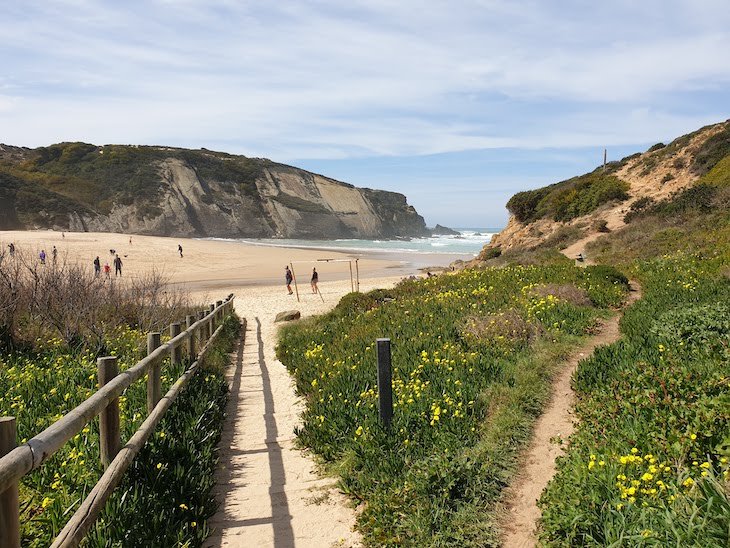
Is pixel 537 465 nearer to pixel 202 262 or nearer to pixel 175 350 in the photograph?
pixel 175 350

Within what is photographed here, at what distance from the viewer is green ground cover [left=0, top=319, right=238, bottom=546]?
167 inches

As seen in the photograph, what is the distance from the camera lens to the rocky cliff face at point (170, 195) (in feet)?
328

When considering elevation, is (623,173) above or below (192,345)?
above

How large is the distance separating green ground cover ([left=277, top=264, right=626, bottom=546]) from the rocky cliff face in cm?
10035

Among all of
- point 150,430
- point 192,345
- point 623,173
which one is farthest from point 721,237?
point 623,173

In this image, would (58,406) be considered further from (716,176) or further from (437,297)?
(716,176)

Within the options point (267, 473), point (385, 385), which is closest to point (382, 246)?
point (385, 385)

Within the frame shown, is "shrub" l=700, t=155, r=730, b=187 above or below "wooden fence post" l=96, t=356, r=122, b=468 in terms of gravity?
above

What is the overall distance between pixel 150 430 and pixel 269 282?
3606cm

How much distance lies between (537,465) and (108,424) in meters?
4.22

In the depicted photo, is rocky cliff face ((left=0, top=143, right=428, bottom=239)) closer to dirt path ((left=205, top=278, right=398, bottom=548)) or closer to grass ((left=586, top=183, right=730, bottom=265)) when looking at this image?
grass ((left=586, top=183, right=730, bottom=265))

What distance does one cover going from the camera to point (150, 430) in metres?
5.42

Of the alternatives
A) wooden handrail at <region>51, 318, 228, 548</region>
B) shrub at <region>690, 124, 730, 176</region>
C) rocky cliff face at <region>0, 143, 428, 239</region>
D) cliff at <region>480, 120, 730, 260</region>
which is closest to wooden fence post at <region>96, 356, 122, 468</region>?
wooden handrail at <region>51, 318, 228, 548</region>

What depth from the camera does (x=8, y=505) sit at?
2.85 m
